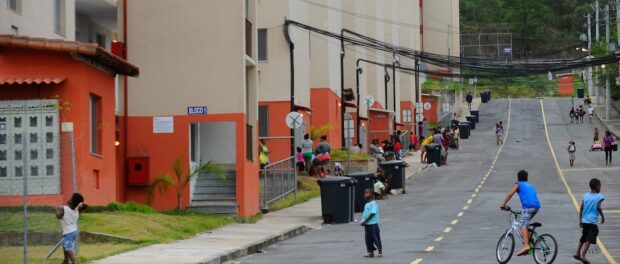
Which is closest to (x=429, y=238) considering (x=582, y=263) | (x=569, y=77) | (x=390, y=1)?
(x=582, y=263)

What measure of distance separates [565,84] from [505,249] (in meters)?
125

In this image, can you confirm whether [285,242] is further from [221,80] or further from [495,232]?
[221,80]

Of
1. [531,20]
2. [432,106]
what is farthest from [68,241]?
[531,20]

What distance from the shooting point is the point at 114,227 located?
25.9 metres

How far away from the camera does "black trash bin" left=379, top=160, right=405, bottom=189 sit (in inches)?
1767

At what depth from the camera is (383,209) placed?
38.7 meters

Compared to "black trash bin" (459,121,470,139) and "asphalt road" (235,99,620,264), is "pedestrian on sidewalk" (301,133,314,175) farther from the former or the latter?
"black trash bin" (459,121,470,139)

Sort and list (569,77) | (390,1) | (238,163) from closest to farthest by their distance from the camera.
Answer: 1. (238,163)
2. (390,1)
3. (569,77)

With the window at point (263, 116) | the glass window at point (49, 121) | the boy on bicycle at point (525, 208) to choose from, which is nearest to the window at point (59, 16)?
the glass window at point (49, 121)

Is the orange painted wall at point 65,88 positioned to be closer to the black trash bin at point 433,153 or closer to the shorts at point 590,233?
the shorts at point 590,233

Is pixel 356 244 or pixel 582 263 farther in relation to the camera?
pixel 356 244

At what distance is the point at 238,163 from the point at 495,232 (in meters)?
8.36

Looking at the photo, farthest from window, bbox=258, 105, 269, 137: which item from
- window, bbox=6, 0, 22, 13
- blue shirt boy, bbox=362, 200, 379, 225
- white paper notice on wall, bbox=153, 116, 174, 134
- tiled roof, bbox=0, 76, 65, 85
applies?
blue shirt boy, bbox=362, 200, 379, 225

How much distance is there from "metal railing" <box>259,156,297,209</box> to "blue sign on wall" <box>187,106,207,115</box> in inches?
135
